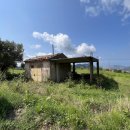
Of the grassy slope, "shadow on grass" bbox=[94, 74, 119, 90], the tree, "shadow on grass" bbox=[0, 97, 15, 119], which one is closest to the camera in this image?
the grassy slope

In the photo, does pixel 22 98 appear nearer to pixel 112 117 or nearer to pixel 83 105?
pixel 83 105

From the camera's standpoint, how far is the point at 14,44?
30797 mm

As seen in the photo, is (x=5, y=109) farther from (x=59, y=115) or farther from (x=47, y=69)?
(x=47, y=69)

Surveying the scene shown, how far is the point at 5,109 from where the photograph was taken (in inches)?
276

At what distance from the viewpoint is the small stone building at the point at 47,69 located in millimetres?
23000

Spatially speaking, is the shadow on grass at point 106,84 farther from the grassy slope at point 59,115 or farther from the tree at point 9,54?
the tree at point 9,54

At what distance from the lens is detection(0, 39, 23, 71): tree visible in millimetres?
28672

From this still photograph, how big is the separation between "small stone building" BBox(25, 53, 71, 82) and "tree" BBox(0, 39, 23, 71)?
4.62 meters

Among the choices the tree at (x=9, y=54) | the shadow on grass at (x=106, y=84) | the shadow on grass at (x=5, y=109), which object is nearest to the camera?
the shadow on grass at (x=5, y=109)

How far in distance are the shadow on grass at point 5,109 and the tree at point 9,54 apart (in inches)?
863

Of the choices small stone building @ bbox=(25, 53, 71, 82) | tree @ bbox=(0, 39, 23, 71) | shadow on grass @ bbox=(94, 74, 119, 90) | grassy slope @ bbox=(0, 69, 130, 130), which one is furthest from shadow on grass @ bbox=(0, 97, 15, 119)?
tree @ bbox=(0, 39, 23, 71)

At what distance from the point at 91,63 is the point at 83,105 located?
490 inches

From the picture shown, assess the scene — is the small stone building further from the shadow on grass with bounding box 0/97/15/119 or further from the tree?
the shadow on grass with bounding box 0/97/15/119

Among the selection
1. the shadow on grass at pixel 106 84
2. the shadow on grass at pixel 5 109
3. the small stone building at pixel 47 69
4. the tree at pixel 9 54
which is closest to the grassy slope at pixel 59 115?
the shadow on grass at pixel 5 109
